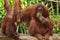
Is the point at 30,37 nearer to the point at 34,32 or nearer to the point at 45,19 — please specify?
the point at 34,32

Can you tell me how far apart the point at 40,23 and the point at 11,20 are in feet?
0.67

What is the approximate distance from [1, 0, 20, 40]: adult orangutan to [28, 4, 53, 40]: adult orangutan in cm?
12

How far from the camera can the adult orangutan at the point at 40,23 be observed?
1946 mm

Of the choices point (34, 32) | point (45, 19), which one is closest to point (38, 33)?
point (34, 32)

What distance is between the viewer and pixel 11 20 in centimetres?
200

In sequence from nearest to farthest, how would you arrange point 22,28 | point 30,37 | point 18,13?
point 18,13, point 30,37, point 22,28

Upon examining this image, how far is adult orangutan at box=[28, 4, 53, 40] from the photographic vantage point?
6.39 ft

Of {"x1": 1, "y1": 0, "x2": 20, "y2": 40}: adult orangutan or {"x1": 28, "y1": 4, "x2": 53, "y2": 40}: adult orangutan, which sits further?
{"x1": 28, "y1": 4, "x2": 53, "y2": 40}: adult orangutan

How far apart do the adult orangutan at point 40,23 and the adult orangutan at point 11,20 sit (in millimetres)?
123

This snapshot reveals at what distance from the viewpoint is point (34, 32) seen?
2.05 meters

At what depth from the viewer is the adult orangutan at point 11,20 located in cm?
182

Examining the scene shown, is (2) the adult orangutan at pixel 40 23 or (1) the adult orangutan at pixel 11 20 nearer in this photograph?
(1) the adult orangutan at pixel 11 20

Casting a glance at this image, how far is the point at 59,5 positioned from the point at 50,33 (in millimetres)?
2206

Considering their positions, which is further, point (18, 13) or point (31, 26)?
point (31, 26)
